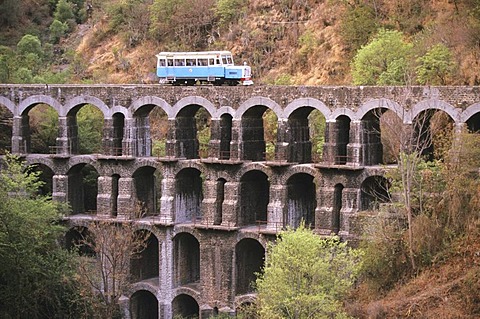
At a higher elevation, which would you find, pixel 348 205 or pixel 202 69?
pixel 202 69

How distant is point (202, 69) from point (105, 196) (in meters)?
11.0

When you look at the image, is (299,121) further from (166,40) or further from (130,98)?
(166,40)

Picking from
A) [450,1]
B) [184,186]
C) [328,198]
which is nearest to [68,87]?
[184,186]

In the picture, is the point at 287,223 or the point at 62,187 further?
the point at 62,187

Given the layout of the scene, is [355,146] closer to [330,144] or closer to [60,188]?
[330,144]

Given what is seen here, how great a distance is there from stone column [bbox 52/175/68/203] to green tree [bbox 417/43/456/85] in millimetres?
25551

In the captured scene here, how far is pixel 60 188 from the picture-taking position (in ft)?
268

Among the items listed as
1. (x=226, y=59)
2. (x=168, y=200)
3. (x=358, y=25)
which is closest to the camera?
(x=168, y=200)

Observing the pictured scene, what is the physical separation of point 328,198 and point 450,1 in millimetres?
27006

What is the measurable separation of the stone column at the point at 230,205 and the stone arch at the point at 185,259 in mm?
3921

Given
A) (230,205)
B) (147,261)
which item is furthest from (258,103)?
(147,261)

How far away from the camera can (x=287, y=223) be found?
74.4 metres

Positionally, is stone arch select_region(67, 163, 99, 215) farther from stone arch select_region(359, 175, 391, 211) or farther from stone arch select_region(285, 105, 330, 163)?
stone arch select_region(359, 175, 391, 211)

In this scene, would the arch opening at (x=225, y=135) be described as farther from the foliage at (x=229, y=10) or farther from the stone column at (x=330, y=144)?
the foliage at (x=229, y=10)
